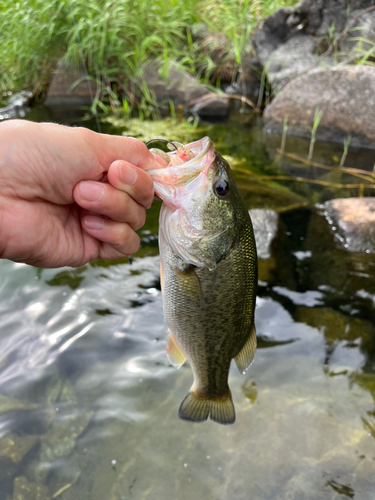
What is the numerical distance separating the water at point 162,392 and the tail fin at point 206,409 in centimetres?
69

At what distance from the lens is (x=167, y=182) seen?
1691mm

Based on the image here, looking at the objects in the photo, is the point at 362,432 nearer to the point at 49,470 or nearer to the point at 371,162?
the point at 49,470

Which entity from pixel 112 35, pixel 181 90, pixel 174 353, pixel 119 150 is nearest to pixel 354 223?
pixel 174 353

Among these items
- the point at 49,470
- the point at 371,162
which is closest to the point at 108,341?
the point at 49,470

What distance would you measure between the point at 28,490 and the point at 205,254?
6.43ft

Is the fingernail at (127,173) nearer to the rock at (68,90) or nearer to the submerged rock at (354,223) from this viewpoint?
the submerged rock at (354,223)

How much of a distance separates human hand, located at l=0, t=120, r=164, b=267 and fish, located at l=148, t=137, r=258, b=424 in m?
0.16

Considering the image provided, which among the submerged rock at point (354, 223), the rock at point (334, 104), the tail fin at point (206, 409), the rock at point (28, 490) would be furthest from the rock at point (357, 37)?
the rock at point (28, 490)

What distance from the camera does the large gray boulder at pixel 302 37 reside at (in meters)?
8.16

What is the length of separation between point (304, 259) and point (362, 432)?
193 centimetres

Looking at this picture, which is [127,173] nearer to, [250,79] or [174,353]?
[174,353]

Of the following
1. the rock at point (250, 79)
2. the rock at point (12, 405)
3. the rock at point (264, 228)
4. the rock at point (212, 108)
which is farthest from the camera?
the rock at point (250, 79)

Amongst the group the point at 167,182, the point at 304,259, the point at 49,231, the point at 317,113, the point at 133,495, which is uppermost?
the point at 167,182

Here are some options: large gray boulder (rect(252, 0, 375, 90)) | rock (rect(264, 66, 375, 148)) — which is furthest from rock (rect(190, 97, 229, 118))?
rock (rect(264, 66, 375, 148))
